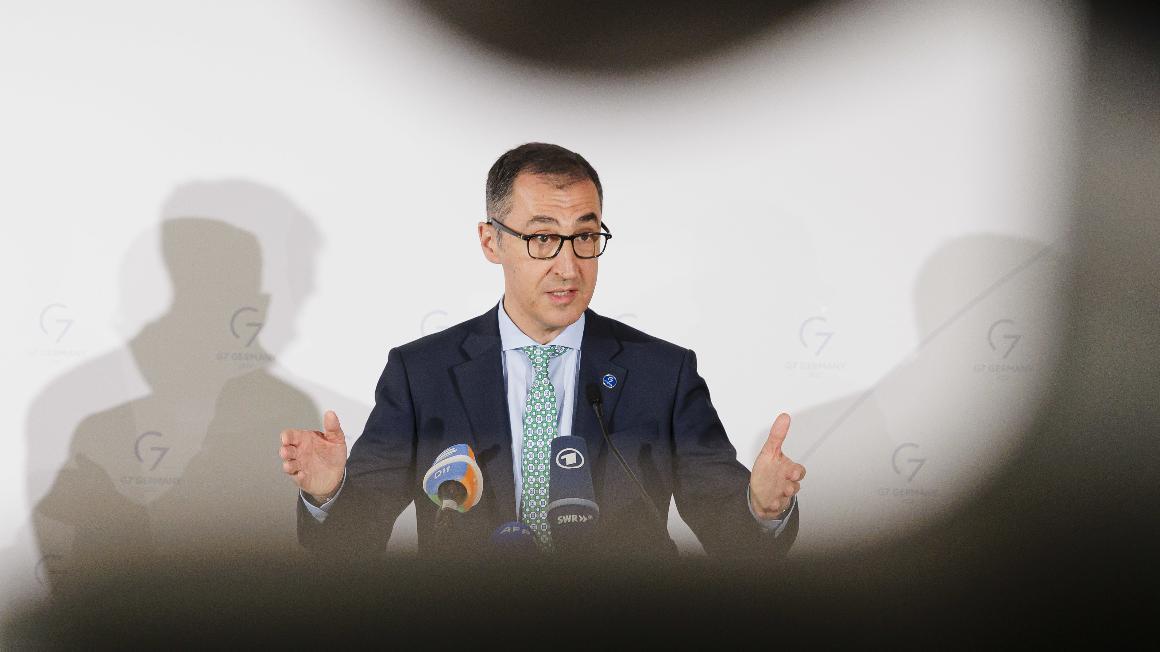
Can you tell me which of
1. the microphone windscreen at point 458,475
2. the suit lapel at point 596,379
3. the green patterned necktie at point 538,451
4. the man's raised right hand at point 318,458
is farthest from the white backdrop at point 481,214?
the microphone windscreen at point 458,475

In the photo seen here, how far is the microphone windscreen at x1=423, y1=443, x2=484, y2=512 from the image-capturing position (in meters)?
2.03

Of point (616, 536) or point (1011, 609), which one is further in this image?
point (1011, 609)

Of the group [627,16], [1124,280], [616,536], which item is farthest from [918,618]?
[627,16]

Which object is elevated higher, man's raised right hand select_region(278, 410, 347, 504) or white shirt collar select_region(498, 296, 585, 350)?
white shirt collar select_region(498, 296, 585, 350)

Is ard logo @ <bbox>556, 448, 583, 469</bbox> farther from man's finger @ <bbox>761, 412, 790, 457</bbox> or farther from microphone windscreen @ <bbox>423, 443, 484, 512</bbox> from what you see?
man's finger @ <bbox>761, 412, 790, 457</bbox>

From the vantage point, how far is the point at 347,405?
2801 mm

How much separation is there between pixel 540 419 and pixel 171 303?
46.5 inches

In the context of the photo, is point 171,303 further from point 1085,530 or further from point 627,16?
point 1085,530

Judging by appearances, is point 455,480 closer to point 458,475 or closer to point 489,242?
point 458,475

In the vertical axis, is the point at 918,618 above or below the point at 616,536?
below

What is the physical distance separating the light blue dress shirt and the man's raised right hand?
431 millimetres

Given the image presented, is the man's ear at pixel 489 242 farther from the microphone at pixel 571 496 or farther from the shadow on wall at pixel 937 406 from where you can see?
the shadow on wall at pixel 937 406

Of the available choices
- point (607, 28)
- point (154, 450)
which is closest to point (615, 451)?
point (607, 28)

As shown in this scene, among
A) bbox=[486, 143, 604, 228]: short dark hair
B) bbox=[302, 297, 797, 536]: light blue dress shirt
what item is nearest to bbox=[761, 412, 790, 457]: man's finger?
bbox=[302, 297, 797, 536]: light blue dress shirt
